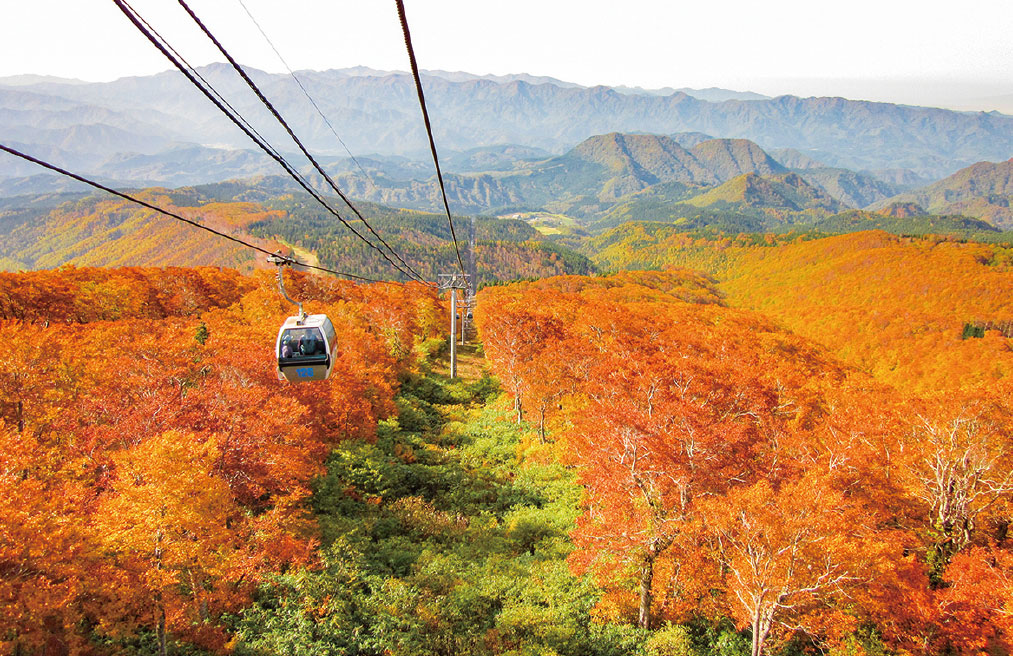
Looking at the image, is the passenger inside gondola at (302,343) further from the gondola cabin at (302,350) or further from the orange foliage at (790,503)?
the orange foliage at (790,503)

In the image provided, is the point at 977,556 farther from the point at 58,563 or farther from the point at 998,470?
the point at 58,563

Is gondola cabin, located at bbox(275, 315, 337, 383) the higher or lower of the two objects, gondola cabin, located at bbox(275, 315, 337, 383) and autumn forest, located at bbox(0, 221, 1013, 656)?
the higher

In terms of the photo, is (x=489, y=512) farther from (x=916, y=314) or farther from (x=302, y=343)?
(x=916, y=314)

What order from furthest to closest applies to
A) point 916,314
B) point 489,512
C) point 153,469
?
point 916,314
point 489,512
point 153,469

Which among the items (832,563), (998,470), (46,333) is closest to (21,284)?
(46,333)

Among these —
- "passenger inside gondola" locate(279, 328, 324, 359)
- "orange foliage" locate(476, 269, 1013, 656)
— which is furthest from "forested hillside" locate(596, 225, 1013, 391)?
"passenger inside gondola" locate(279, 328, 324, 359)

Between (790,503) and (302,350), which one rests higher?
(302,350)

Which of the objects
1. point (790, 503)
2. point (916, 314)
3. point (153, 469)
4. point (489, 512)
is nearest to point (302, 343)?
point (153, 469)

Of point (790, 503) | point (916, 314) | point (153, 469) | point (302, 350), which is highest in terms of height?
point (302, 350)

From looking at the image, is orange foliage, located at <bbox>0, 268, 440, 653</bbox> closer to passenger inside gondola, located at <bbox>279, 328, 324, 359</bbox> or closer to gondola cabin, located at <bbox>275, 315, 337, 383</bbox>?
gondola cabin, located at <bbox>275, 315, 337, 383</bbox>

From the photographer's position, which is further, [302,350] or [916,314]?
[916,314]

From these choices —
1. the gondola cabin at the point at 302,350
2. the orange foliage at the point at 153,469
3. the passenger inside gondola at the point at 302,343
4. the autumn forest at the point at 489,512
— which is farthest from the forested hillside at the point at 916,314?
the orange foliage at the point at 153,469
